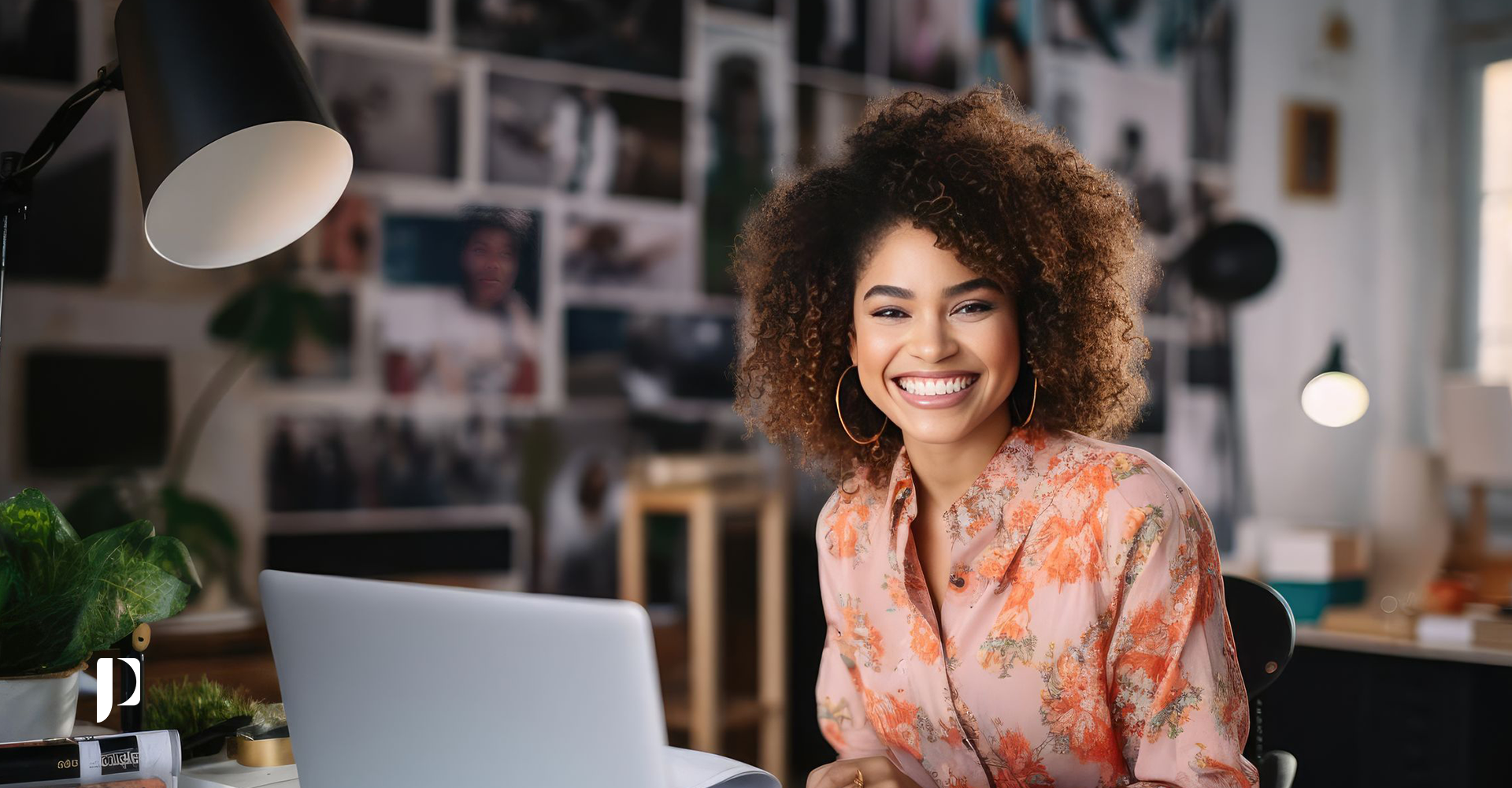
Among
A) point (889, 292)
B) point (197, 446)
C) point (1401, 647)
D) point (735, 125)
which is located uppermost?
point (735, 125)

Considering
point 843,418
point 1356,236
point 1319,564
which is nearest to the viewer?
point 843,418

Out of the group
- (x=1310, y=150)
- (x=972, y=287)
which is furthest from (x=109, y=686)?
(x=1310, y=150)

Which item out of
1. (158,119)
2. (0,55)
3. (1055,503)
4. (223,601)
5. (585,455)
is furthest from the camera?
(585,455)

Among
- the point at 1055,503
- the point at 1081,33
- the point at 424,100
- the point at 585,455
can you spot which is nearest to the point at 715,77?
the point at 424,100

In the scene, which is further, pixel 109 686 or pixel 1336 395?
pixel 1336 395

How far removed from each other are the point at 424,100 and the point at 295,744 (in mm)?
2153

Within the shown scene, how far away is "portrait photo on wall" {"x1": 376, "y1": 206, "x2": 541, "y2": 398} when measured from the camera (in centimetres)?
285

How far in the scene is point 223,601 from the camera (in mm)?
2586

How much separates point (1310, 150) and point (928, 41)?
1823mm

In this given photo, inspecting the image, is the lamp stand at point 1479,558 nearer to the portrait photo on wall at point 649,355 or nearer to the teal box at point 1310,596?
the teal box at point 1310,596

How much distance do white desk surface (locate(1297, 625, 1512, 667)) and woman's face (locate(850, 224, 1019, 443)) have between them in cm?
204

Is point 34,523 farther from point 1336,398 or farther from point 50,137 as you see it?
point 1336,398

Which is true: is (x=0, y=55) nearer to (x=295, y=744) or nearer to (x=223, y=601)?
(x=223, y=601)

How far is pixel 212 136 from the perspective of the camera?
1039mm
